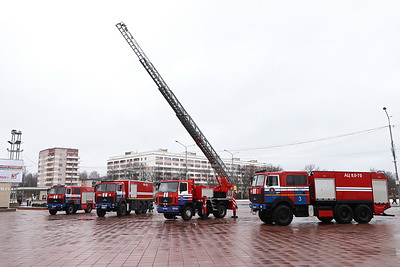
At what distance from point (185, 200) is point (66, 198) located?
45.6ft

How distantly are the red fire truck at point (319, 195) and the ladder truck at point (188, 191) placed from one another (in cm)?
451

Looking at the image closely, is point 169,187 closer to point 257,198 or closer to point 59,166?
point 257,198

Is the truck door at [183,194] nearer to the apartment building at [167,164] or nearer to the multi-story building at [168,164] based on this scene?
the multi-story building at [168,164]

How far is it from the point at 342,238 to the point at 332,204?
20.2ft

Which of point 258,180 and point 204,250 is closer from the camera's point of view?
point 204,250

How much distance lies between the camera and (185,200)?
65.8ft

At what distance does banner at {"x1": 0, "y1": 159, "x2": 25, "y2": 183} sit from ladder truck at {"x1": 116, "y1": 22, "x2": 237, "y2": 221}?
2108 cm

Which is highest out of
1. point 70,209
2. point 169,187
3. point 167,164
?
point 167,164

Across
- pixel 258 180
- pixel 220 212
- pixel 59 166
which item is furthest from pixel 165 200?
pixel 59 166

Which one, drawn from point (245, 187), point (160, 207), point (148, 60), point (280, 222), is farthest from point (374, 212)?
point (245, 187)

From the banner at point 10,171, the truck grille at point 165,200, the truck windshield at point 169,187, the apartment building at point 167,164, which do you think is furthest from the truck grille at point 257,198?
the apartment building at point 167,164

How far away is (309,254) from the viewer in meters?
8.48

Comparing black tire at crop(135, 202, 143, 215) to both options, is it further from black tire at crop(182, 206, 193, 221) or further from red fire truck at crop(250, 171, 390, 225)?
red fire truck at crop(250, 171, 390, 225)

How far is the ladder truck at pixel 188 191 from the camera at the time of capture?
1995 cm
